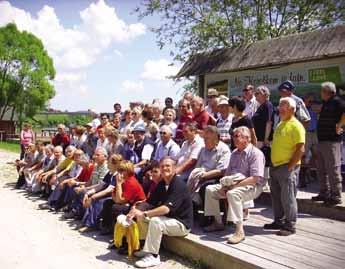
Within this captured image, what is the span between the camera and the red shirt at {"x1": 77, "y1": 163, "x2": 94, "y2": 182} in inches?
334

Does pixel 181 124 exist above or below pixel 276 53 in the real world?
below

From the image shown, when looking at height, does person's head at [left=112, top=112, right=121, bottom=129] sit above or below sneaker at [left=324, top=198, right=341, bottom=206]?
above

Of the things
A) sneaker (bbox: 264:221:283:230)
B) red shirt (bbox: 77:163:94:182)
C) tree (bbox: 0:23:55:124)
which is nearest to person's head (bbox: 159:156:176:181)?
sneaker (bbox: 264:221:283:230)

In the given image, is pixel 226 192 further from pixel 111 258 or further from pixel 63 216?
pixel 63 216

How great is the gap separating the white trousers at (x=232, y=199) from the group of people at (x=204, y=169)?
1cm

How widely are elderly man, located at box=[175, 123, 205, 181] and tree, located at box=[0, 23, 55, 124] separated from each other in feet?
119

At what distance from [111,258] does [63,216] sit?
2800mm

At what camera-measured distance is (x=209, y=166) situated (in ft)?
19.9

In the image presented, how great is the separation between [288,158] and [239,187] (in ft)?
2.35

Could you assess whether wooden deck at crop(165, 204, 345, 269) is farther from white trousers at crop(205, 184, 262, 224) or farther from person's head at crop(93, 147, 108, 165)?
person's head at crop(93, 147, 108, 165)

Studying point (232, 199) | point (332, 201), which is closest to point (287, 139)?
point (232, 199)

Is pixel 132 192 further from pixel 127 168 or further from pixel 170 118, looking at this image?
pixel 170 118

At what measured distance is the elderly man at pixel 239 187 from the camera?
17.4ft

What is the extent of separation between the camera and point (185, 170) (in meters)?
6.43
